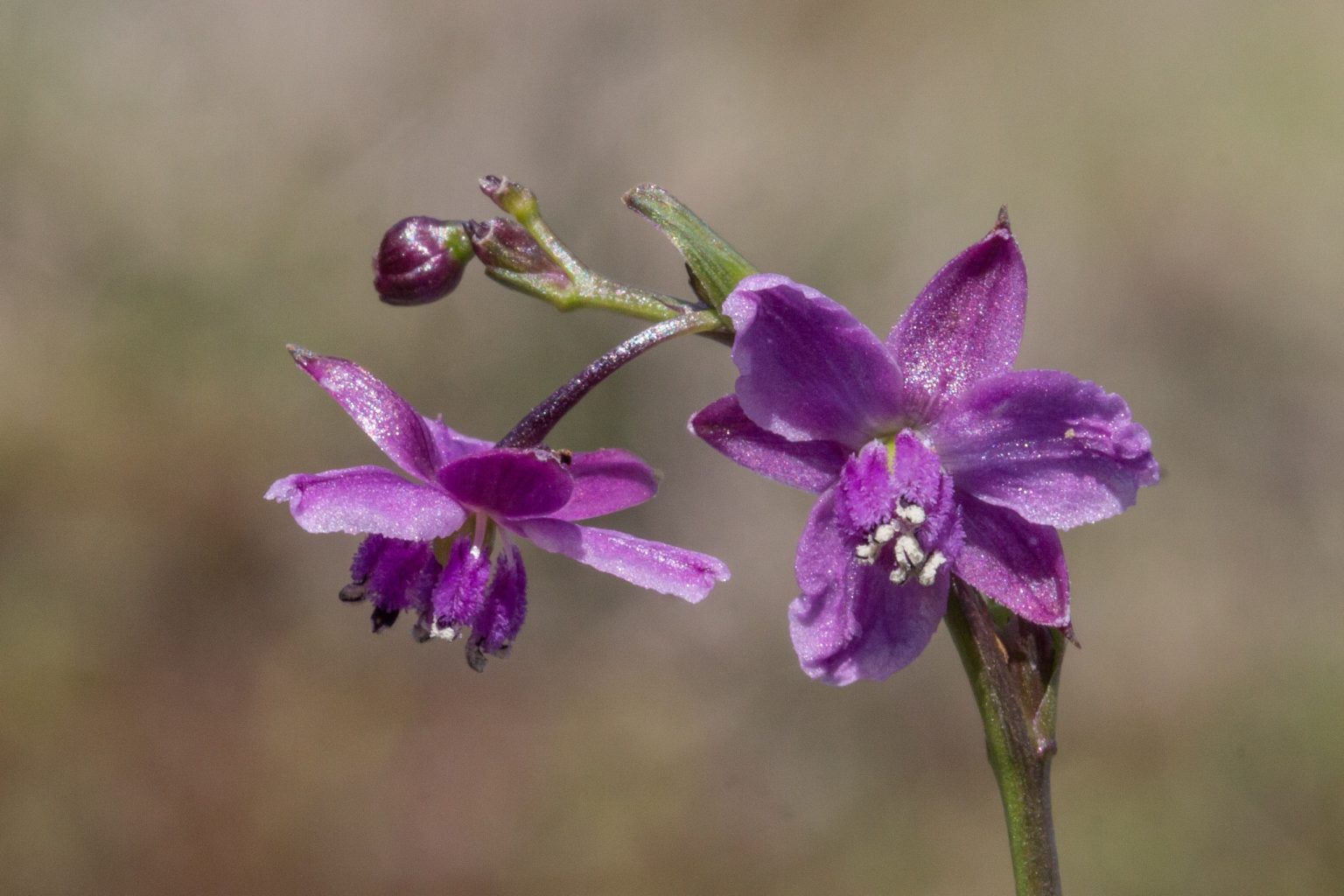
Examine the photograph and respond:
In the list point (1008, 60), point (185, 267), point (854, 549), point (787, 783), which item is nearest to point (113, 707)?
point (185, 267)

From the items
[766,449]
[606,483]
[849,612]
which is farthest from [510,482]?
[849,612]

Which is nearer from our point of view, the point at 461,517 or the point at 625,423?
the point at 461,517

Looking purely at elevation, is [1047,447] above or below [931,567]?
above

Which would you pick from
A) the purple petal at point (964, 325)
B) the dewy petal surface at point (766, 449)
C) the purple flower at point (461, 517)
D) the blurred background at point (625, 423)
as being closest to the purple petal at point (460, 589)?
the purple flower at point (461, 517)

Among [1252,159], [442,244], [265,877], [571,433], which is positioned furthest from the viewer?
[1252,159]

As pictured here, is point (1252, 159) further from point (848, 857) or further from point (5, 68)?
point (5, 68)

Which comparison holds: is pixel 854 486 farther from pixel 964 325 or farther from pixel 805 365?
pixel 964 325

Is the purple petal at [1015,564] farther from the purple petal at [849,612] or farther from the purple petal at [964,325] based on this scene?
the purple petal at [964,325]
